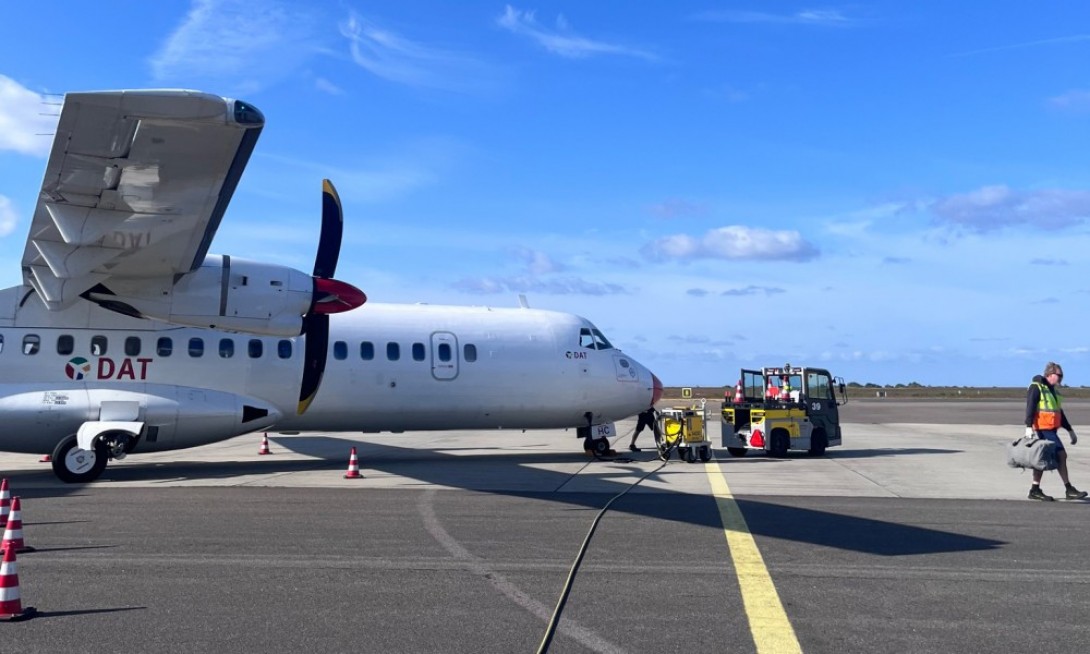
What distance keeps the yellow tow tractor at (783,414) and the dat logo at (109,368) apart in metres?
13.8

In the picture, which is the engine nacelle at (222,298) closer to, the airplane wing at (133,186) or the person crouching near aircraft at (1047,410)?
the airplane wing at (133,186)

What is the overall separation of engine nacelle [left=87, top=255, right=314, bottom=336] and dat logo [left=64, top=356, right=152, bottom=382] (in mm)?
1415

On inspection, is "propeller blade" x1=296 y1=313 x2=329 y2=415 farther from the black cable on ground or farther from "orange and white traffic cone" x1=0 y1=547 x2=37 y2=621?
"orange and white traffic cone" x1=0 y1=547 x2=37 y2=621

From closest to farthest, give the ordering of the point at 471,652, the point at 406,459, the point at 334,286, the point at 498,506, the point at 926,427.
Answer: the point at 471,652, the point at 498,506, the point at 334,286, the point at 406,459, the point at 926,427

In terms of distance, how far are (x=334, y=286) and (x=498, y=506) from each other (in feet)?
19.6

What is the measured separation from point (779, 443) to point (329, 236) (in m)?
12.2

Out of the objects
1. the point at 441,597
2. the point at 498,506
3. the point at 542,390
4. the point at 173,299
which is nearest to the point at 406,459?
the point at 542,390

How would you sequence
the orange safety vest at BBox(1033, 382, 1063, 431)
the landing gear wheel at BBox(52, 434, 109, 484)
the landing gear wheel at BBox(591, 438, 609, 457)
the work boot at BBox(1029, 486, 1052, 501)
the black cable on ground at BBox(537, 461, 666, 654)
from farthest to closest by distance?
the landing gear wheel at BBox(591, 438, 609, 457), the landing gear wheel at BBox(52, 434, 109, 484), the work boot at BBox(1029, 486, 1052, 501), the orange safety vest at BBox(1033, 382, 1063, 431), the black cable on ground at BBox(537, 461, 666, 654)

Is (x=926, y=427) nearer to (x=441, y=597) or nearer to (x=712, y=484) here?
(x=712, y=484)

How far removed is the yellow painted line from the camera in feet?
18.9

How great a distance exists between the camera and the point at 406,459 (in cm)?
2038

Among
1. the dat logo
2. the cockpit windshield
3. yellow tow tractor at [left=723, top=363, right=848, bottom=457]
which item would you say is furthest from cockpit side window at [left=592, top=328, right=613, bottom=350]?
the dat logo

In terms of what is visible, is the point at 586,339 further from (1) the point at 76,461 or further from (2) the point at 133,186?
(2) the point at 133,186

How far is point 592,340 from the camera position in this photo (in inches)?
854
